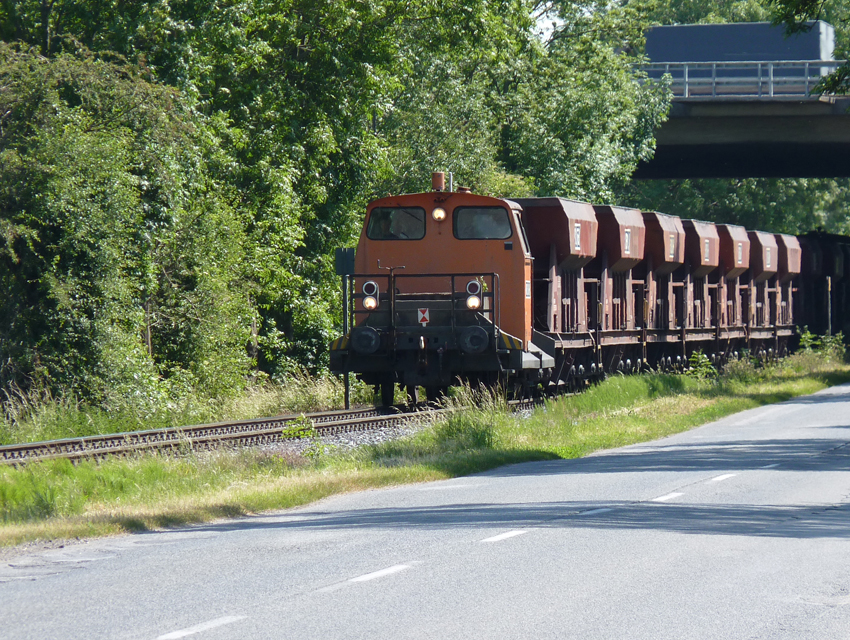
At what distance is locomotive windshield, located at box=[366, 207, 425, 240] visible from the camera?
2062 centimetres

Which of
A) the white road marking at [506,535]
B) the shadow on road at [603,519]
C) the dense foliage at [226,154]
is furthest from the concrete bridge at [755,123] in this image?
the white road marking at [506,535]

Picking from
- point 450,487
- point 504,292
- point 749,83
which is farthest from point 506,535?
point 749,83

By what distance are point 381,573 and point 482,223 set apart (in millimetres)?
12962

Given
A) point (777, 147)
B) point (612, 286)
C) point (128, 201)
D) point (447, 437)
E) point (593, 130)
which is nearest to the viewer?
point (447, 437)

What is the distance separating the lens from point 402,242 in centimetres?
2061

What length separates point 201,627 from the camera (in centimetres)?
642

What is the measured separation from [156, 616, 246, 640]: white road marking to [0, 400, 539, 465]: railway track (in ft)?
23.6

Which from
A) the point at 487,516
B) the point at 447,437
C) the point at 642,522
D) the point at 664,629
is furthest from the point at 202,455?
the point at 664,629

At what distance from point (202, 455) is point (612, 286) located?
41.2ft

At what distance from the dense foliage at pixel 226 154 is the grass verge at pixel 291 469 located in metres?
5.43

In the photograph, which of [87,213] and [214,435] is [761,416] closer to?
[214,435]

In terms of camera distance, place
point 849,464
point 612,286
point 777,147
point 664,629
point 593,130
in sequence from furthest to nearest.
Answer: point 777,147
point 593,130
point 612,286
point 849,464
point 664,629

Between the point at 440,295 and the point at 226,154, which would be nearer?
the point at 440,295

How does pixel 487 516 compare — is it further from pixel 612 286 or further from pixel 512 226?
pixel 612 286
